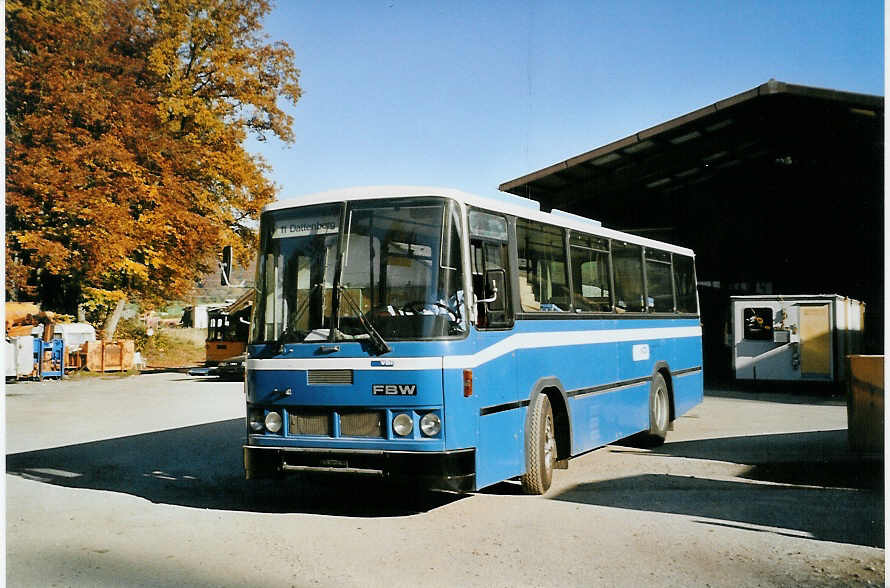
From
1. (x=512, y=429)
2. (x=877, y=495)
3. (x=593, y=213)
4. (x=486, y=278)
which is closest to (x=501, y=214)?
(x=486, y=278)

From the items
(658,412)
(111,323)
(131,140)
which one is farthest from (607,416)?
(111,323)

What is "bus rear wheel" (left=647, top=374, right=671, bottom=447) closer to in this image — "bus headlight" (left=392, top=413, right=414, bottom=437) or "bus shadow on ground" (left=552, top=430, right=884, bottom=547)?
"bus shadow on ground" (left=552, top=430, right=884, bottom=547)

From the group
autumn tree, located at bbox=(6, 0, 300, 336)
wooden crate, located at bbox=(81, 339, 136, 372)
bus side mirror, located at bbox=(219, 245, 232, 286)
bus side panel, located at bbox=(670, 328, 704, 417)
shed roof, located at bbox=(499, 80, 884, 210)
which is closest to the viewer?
bus side mirror, located at bbox=(219, 245, 232, 286)

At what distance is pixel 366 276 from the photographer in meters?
7.68

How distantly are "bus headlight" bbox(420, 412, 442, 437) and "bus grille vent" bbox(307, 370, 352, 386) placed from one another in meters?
0.70

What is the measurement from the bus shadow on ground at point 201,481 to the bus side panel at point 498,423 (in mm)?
830

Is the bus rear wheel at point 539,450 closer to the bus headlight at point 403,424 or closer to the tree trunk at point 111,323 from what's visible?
the bus headlight at point 403,424

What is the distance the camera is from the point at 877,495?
850 centimetres

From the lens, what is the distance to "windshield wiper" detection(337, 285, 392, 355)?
7438 mm

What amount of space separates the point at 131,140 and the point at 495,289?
28.5 m

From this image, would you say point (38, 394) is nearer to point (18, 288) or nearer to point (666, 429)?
point (18, 288)

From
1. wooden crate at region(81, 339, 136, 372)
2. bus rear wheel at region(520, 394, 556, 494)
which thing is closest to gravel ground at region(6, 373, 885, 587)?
bus rear wheel at region(520, 394, 556, 494)

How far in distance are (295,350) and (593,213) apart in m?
24.7

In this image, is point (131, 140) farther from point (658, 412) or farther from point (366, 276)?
point (366, 276)
